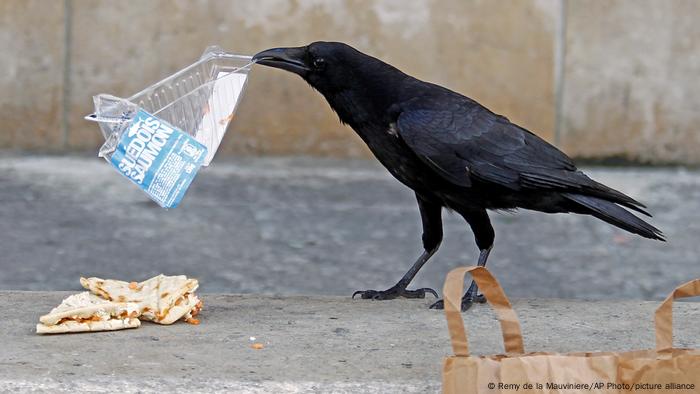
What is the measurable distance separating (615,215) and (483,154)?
51 cm

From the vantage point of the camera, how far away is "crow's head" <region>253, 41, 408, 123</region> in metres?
4.34

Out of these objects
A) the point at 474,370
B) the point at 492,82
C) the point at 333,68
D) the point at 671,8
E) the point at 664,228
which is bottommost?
the point at 474,370

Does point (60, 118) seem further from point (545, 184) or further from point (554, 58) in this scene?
point (545, 184)

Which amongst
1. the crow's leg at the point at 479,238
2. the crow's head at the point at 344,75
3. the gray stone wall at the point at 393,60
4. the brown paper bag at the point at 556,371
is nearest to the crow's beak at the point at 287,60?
the crow's head at the point at 344,75

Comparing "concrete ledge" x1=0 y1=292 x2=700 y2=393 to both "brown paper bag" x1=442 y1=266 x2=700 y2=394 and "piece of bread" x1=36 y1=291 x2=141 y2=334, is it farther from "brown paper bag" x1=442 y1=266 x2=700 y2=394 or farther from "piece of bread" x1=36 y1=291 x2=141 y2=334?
"brown paper bag" x1=442 y1=266 x2=700 y2=394

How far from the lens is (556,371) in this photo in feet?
8.86

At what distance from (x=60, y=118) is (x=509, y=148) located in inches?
199

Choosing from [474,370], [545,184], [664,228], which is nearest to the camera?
[474,370]

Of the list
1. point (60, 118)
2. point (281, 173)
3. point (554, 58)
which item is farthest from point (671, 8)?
point (60, 118)

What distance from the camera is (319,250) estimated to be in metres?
6.69

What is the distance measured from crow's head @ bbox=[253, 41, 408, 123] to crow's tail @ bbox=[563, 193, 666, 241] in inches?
30.0

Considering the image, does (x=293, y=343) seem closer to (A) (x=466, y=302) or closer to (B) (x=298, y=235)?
(A) (x=466, y=302)

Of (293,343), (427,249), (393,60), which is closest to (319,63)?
(427,249)

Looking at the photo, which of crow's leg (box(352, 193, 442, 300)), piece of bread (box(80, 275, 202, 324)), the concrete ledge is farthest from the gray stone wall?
piece of bread (box(80, 275, 202, 324))
